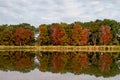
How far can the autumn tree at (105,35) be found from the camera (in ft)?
280

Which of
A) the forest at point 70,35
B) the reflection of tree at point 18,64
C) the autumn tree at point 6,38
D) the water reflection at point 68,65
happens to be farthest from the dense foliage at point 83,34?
the reflection of tree at point 18,64

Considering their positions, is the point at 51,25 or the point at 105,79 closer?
the point at 105,79

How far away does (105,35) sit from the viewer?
86.3m

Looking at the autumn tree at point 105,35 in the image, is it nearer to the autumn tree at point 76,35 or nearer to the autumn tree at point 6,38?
the autumn tree at point 76,35

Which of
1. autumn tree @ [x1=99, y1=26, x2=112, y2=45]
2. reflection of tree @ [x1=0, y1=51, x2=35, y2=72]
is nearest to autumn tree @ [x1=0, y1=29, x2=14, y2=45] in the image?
autumn tree @ [x1=99, y1=26, x2=112, y2=45]

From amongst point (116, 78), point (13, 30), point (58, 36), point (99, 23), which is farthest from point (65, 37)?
point (116, 78)

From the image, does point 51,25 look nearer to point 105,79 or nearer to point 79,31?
point 79,31

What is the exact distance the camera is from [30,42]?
99125 millimetres

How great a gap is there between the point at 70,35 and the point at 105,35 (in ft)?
34.5

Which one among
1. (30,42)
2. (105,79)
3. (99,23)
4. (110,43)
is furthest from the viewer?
(30,42)

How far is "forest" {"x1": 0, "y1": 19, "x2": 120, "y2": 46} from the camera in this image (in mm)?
87188

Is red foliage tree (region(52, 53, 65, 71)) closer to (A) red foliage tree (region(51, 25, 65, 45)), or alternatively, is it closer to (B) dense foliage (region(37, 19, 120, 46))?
(B) dense foliage (region(37, 19, 120, 46))

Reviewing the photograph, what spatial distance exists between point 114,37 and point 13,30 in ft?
112

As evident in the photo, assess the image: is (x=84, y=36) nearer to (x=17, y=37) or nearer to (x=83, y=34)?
(x=83, y=34)
